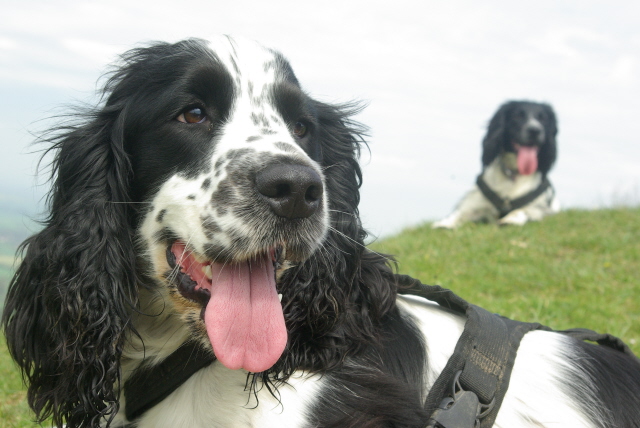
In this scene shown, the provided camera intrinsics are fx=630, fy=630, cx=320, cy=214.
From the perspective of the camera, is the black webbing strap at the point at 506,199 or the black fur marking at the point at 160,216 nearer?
the black fur marking at the point at 160,216

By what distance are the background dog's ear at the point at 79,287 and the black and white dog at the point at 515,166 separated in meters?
8.64

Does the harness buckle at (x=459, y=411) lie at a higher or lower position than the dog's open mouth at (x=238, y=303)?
lower

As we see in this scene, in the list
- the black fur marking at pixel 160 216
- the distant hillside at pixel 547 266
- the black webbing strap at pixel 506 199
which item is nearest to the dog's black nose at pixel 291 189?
the black fur marking at pixel 160 216

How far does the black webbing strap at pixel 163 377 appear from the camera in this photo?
8.21ft

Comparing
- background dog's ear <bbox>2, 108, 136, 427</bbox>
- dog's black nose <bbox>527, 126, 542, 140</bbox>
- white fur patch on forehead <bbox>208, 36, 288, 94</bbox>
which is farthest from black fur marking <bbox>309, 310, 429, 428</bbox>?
dog's black nose <bbox>527, 126, 542, 140</bbox>

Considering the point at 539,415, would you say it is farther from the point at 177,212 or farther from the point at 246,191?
the point at 177,212

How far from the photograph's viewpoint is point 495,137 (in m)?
11.5

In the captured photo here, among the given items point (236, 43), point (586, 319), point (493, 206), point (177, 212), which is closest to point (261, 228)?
point (177, 212)

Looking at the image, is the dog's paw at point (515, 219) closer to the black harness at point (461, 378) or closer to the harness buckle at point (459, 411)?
the black harness at point (461, 378)

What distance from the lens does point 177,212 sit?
251cm

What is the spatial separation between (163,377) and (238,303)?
1.67 feet

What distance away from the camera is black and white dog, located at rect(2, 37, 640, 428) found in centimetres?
239

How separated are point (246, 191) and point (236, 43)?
0.86m

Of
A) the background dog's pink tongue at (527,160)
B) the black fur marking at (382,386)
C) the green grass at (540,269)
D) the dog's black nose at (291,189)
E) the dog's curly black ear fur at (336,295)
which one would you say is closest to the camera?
the dog's black nose at (291,189)
